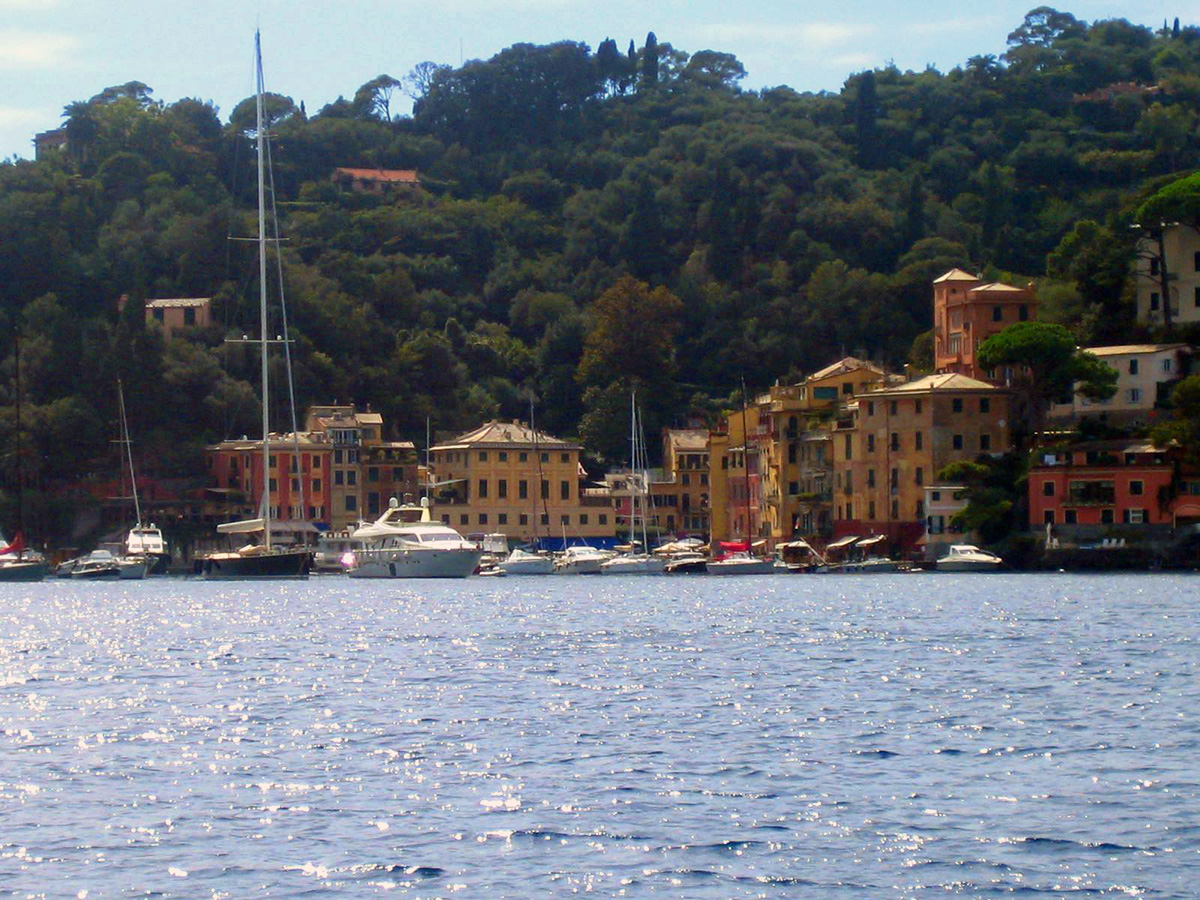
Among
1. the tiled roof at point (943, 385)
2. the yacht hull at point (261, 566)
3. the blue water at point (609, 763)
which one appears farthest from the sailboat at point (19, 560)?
the blue water at point (609, 763)

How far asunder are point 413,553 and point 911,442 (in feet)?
86.3

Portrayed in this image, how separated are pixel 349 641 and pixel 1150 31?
161059mm

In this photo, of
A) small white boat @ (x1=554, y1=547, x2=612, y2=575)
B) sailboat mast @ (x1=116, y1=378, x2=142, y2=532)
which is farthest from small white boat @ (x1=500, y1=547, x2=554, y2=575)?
sailboat mast @ (x1=116, y1=378, x2=142, y2=532)

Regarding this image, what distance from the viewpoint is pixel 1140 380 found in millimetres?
97062

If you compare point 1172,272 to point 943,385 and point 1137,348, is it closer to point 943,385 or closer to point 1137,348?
point 1137,348

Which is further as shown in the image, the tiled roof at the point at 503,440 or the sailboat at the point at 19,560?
the tiled roof at the point at 503,440

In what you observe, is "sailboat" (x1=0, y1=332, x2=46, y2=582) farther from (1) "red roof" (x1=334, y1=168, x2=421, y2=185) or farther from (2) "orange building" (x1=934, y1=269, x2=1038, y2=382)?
(1) "red roof" (x1=334, y1=168, x2=421, y2=185)

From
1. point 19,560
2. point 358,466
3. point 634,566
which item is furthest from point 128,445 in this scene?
point 634,566

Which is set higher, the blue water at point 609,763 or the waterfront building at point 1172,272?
the waterfront building at point 1172,272

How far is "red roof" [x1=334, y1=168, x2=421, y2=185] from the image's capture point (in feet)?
559

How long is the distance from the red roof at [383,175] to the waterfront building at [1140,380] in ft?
273

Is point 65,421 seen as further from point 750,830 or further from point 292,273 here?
point 750,830

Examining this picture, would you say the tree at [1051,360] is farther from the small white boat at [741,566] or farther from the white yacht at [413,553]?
the white yacht at [413,553]

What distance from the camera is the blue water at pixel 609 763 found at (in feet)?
63.2
